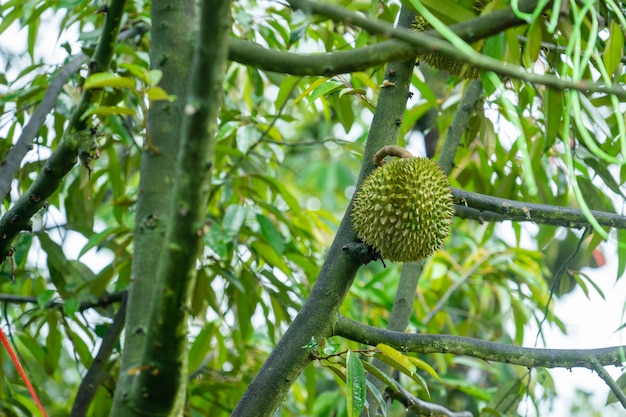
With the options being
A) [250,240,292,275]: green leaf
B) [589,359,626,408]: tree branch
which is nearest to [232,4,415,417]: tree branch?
[589,359,626,408]: tree branch

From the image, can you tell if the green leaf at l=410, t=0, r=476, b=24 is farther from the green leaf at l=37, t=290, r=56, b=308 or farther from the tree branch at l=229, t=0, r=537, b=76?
the green leaf at l=37, t=290, r=56, b=308

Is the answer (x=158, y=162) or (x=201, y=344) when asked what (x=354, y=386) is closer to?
(x=158, y=162)

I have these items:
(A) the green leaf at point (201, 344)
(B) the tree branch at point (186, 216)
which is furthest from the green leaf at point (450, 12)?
(A) the green leaf at point (201, 344)

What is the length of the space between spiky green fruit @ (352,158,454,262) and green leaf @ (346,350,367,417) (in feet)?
0.56

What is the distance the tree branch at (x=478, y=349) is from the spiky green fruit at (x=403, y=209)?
0.12 m

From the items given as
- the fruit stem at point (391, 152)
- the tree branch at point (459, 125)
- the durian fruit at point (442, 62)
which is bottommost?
the fruit stem at point (391, 152)

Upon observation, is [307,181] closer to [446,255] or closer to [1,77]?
[446,255]

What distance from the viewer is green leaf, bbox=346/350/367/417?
3.07ft

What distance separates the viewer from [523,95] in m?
1.47

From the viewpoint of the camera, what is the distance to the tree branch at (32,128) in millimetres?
1094

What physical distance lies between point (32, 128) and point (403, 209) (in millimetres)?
607

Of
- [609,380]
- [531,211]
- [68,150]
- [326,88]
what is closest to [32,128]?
[68,150]

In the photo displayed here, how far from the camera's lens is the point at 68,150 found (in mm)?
903

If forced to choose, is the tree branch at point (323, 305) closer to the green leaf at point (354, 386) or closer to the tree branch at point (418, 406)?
the green leaf at point (354, 386)
